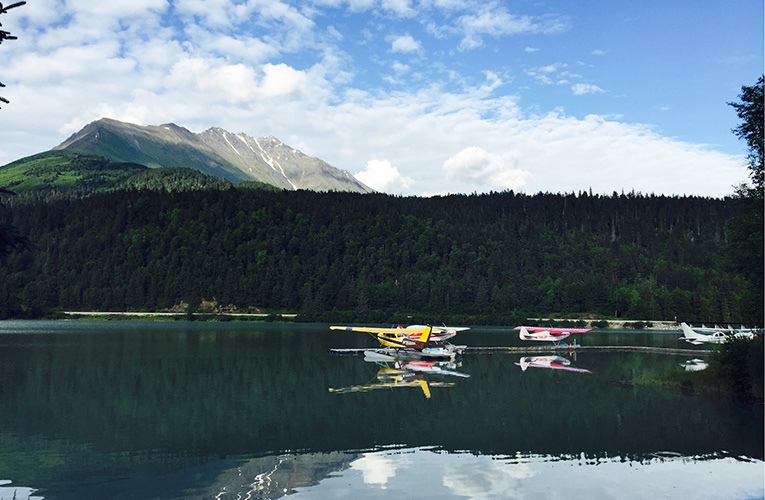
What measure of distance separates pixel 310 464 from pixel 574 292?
176760 mm

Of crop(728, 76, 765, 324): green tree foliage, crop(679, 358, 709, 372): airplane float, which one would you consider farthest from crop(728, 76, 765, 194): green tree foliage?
crop(679, 358, 709, 372): airplane float

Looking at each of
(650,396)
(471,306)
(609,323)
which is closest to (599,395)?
(650,396)

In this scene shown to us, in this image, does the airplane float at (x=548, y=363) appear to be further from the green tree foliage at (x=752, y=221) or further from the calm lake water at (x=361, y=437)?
the green tree foliage at (x=752, y=221)

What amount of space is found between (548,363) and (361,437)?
43.6 metres

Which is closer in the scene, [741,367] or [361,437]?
[361,437]

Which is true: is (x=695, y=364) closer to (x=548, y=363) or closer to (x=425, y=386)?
(x=548, y=363)

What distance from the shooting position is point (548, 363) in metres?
69.4

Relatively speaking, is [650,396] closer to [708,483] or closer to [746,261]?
[746,261]

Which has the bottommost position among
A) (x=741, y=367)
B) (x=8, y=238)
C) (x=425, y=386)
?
(x=425, y=386)

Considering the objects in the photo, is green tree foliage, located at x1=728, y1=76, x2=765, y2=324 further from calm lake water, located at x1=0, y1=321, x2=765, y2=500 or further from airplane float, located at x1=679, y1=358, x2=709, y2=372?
airplane float, located at x1=679, y1=358, x2=709, y2=372

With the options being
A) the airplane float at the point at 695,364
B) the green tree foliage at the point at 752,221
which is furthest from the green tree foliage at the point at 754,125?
the airplane float at the point at 695,364

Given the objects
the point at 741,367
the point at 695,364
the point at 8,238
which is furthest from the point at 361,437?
the point at 695,364

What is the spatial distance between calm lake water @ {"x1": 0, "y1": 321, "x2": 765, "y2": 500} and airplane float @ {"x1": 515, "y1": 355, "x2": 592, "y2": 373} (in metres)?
8.20

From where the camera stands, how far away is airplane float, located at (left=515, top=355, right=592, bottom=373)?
63.9 m
